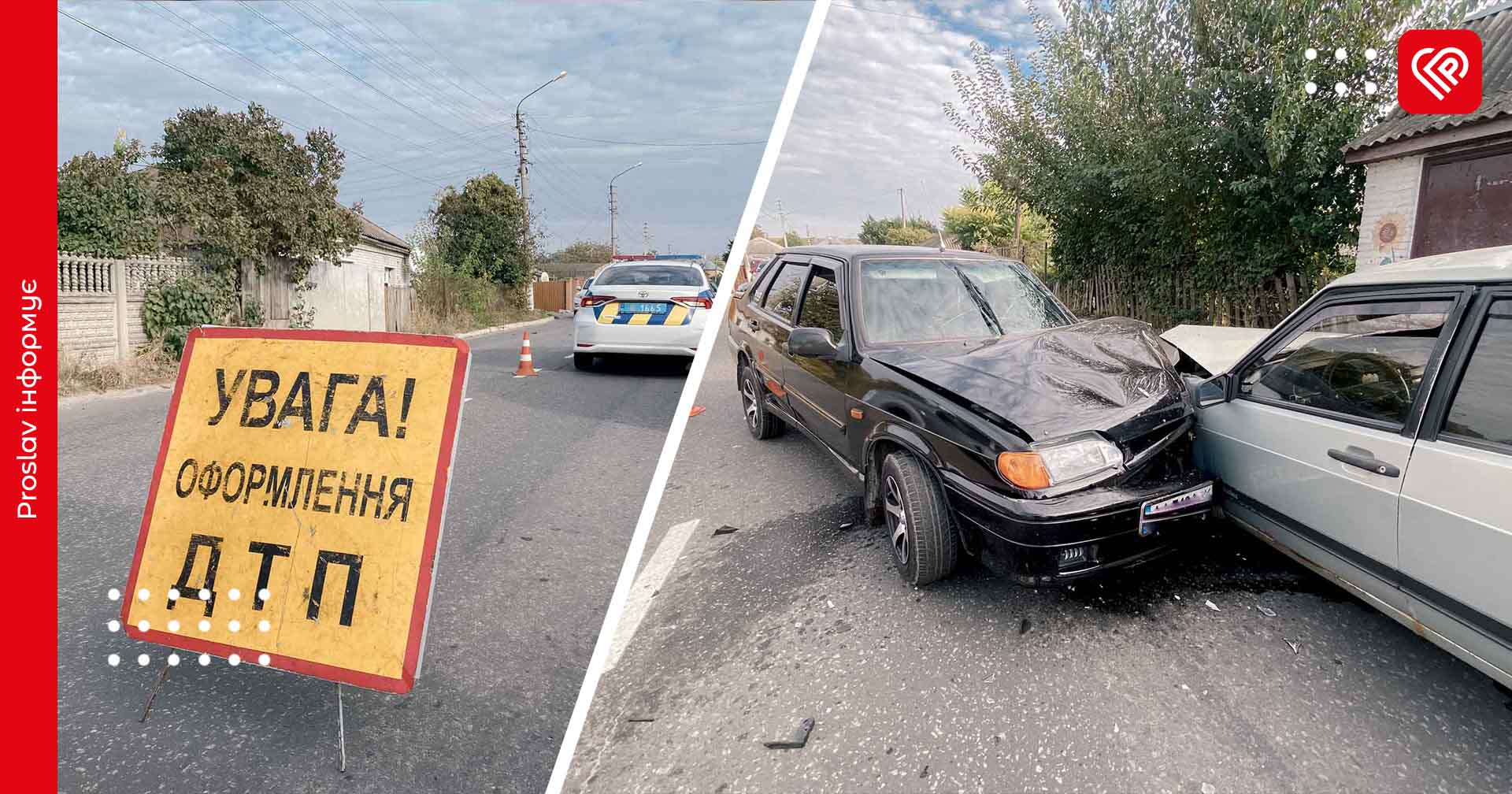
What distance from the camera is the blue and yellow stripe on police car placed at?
10344 millimetres

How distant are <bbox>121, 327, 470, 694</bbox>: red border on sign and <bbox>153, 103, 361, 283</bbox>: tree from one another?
1319cm

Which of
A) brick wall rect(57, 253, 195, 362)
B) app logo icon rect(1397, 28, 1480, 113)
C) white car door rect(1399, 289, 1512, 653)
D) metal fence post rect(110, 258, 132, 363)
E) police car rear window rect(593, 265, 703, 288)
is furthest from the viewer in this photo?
metal fence post rect(110, 258, 132, 363)

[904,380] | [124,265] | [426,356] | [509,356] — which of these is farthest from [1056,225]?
[124,265]

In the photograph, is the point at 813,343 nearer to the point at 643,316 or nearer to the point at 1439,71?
the point at 643,316

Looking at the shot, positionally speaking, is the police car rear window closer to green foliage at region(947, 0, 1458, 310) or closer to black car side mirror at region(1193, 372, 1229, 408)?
green foliage at region(947, 0, 1458, 310)

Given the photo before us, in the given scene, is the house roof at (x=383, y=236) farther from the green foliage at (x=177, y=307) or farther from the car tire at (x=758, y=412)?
the car tire at (x=758, y=412)

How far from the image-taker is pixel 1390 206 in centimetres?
895

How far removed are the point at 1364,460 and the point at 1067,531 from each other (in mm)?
1034

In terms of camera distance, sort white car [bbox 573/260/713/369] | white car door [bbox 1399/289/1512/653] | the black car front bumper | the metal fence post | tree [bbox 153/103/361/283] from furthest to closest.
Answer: tree [bbox 153/103/361/283] → the metal fence post → white car [bbox 573/260/713/369] → the black car front bumper → white car door [bbox 1399/289/1512/653]

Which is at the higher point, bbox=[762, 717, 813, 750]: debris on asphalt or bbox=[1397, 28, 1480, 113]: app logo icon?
bbox=[1397, 28, 1480, 113]: app logo icon

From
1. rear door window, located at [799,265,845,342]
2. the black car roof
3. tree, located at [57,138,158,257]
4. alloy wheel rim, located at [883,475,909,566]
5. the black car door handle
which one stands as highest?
tree, located at [57,138,158,257]

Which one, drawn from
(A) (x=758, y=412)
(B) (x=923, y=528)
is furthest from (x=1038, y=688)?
(A) (x=758, y=412)

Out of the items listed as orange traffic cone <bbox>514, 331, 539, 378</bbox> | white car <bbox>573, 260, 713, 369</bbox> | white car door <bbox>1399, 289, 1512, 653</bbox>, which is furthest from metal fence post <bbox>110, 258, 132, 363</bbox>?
white car door <bbox>1399, 289, 1512, 653</bbox>

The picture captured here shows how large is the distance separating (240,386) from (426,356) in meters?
0.79
